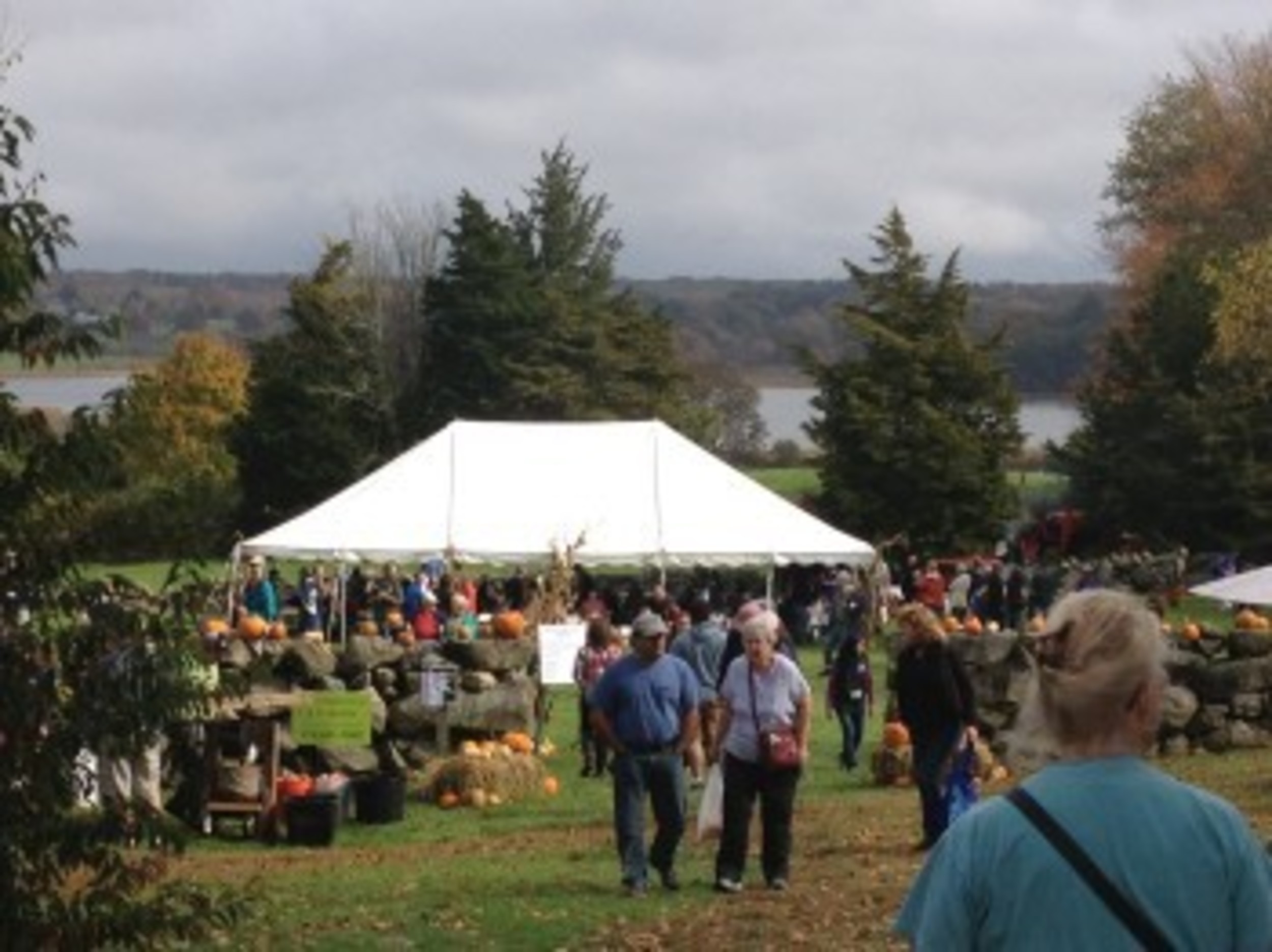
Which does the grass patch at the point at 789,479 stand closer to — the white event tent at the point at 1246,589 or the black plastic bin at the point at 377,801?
the white event tent at the point at 1246,589

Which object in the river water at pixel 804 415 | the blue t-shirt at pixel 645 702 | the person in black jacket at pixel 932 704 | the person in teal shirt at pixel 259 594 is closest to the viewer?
the blue t-shirt at pixel 645 702

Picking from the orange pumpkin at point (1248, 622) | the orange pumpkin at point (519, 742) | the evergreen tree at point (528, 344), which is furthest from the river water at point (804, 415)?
the orange pumpkin at point (519, 742)

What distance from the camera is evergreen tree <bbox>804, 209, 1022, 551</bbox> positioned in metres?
64.6

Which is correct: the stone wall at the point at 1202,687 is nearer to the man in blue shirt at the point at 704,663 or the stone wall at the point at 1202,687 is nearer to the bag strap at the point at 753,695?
the man in blue shirt at the point at 704,663

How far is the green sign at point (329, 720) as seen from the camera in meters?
21.8

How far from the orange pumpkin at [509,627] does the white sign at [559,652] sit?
996mm

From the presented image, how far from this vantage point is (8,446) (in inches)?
335

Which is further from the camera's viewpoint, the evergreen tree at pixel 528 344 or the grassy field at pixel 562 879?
the evergreen tree at pixel 528 344

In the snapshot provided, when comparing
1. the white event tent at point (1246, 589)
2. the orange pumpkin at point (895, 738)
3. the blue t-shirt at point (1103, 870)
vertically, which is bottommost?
the orange pumpkin at point (895, 738)

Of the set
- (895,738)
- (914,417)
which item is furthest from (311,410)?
(895,738)

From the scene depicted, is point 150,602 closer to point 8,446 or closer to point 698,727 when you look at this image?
point 8,446

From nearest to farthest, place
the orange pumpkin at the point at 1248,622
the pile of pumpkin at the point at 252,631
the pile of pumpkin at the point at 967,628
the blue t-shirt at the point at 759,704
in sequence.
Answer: the blue t-shirt at the point at 759,704 < the pile of pumpkin at the point at 252,631 < the pile of pumpkin at the point at 967,628 < the orange pumpkin at the point at 1248,622

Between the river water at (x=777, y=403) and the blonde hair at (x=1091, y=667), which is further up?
the river water at (x=777, y=403)

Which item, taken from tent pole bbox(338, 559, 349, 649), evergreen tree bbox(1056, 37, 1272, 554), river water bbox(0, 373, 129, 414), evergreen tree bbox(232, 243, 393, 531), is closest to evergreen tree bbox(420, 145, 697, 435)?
evergreen tree bbox(232, 243, 393, 531)
